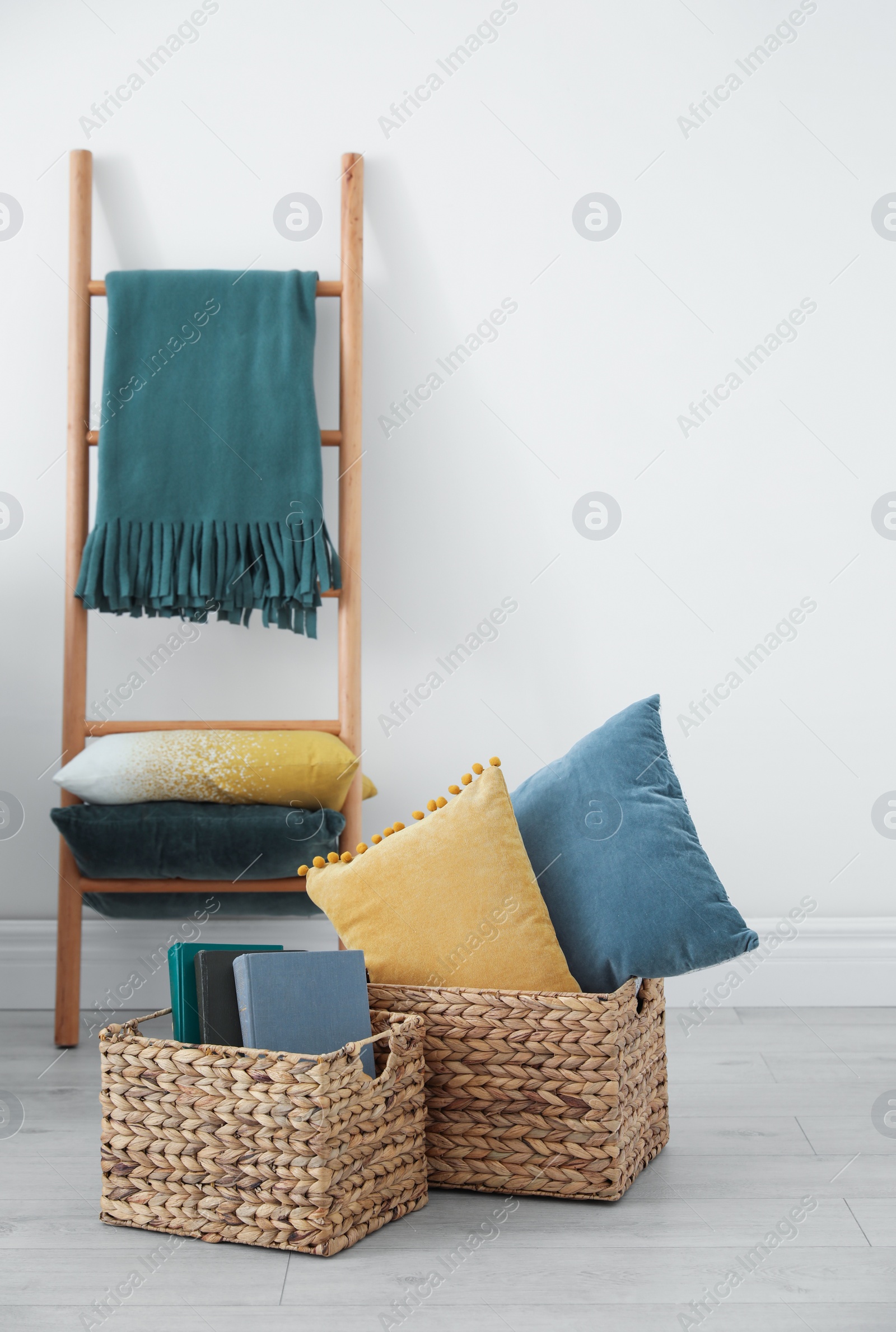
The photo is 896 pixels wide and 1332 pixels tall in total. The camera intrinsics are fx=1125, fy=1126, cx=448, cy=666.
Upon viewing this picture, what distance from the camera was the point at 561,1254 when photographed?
998 mm

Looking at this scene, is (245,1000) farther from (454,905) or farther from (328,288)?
(328,288)

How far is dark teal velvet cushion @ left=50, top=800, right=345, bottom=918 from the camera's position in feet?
5.38

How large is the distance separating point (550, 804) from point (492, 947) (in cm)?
18

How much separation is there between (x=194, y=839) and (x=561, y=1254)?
84 centimetres

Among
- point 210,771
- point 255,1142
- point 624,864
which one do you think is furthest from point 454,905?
point 210,771

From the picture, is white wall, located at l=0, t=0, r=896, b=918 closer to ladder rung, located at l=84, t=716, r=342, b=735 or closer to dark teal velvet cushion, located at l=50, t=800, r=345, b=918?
ladder rung, located at l=84, t=716, r=342, b=735

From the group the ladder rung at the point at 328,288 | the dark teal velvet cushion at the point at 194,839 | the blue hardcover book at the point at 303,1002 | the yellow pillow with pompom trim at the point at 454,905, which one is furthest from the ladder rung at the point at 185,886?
the ladder rung at the point at 328,288

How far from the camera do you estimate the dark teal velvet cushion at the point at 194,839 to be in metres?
1.64

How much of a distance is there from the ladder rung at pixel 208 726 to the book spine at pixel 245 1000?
754 mm

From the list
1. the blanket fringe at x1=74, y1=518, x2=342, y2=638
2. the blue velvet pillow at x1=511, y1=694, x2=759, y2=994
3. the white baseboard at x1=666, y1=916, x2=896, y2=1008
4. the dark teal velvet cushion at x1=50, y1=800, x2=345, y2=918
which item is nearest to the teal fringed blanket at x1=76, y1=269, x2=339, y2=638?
the blanket fringe at x1=74, y1=518, x2=342, y2=638

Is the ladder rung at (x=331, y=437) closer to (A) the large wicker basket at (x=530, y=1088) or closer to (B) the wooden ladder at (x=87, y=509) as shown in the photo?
(B) the wooden ladder at (x=87, y=509)

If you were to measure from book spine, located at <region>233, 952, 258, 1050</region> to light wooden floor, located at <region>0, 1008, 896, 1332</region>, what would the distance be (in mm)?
182

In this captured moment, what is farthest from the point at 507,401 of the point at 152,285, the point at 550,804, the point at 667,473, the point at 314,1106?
the point at 314,1106

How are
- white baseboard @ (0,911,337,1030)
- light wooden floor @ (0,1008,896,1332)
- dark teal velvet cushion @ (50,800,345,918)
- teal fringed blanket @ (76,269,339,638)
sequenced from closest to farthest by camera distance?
light wooden floor @ (0,1008,896,1332) → dark teal velvet cushion @ (50,800,345,918) → teal fringed blanket @ (76,269,339,638) → white baseboard @ (0,911,337,1030)
